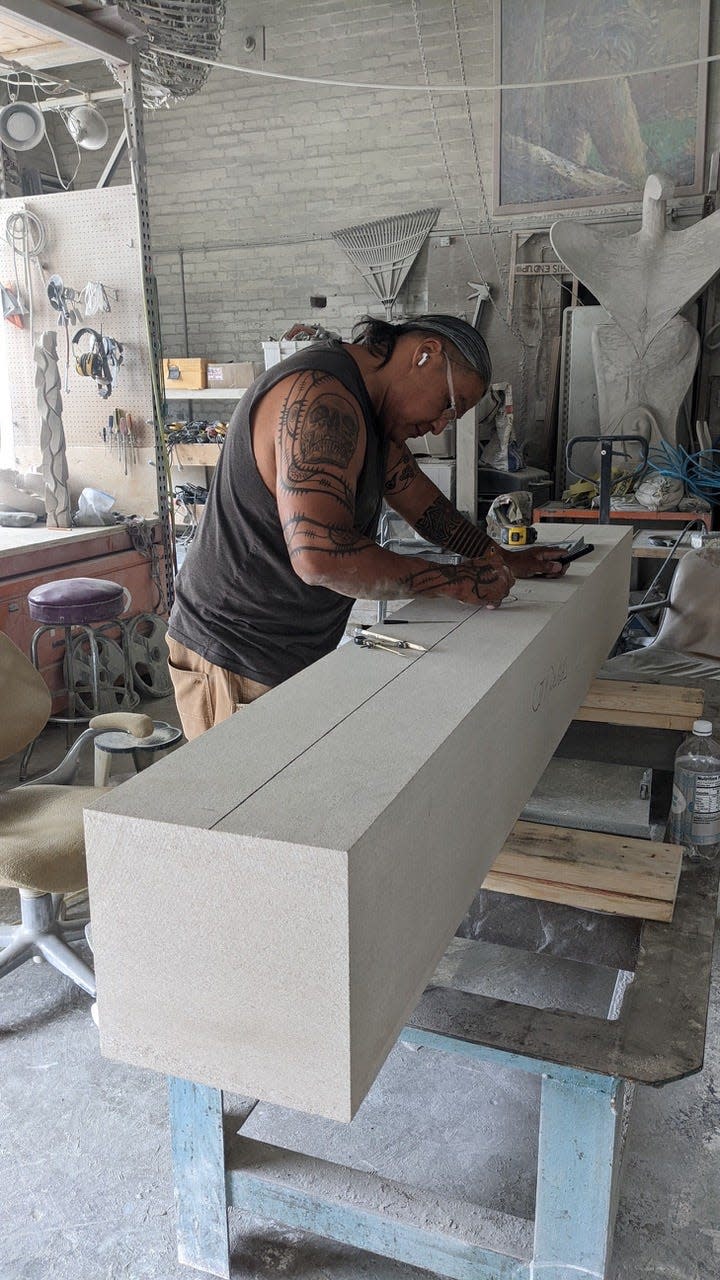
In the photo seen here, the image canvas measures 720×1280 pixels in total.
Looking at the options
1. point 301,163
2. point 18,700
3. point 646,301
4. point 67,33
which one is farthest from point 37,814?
point 301,163

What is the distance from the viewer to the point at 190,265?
8688 millimetres

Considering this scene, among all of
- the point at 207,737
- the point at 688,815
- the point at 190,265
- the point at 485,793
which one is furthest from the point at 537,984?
the point at 190,265

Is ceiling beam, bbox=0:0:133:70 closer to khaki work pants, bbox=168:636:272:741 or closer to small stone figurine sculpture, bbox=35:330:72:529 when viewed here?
small stone figurine sculpture, bbox=35:330:72:529

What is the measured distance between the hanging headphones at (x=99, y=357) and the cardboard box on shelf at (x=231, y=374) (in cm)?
288

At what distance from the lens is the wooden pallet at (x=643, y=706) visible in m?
2.28

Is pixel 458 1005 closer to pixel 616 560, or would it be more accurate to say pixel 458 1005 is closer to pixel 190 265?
pixel 616 560

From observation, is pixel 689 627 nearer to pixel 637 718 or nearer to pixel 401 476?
pixel 637 718

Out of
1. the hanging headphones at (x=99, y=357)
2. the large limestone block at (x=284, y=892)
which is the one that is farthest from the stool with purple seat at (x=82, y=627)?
the large limestone block at (x=284, y=892)

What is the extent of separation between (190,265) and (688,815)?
815 centimetres

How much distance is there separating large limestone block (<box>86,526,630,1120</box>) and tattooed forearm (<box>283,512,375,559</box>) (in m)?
0.36

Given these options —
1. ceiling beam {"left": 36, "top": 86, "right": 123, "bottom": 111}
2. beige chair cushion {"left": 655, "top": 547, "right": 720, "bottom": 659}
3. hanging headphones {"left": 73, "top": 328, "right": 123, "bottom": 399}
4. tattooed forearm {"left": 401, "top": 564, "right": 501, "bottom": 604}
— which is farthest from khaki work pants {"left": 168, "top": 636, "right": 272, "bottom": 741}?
ceiling beam {"left": 36, "top": 86, "right": 123, "bottom": 111}

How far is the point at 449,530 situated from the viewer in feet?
6.98

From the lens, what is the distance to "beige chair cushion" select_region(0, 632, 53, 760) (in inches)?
93.6

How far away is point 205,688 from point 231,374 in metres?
5.92
